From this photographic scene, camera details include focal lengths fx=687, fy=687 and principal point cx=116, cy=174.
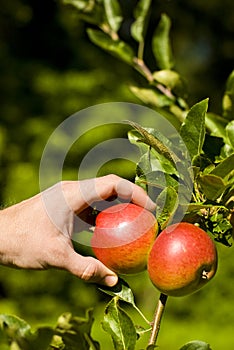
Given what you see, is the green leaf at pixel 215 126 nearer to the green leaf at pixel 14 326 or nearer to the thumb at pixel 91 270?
the thumb at pixel 91 270

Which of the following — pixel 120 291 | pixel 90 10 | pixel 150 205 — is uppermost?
pixel 90 10

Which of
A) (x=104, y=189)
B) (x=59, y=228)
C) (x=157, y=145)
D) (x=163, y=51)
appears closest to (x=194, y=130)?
(x=157, y=145)

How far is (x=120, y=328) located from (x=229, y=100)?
0.63 m

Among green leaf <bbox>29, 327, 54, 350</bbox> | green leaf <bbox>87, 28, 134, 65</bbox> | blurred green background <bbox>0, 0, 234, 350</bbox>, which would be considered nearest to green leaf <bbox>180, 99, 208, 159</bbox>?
green leaf <bbox>29, 327, 54, 350</bbox>

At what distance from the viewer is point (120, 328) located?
998 mm

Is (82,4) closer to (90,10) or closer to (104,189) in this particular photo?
(90,10)

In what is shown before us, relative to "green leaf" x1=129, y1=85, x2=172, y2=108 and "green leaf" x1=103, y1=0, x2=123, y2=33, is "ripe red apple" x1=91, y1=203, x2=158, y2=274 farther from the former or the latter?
"green leaf" x1=103, y1=0, x2=123, y2=33

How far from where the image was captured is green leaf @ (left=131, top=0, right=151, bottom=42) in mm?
1591

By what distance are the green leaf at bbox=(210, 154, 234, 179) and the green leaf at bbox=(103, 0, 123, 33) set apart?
31.2 inches

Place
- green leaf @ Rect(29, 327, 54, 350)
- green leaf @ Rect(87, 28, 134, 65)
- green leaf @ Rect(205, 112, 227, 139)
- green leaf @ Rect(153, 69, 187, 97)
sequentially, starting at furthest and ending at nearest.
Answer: green leaf @ Rect(87, 28, 134, 65)
green leaf @ Rect(153, 69, 187, 97)
green leaf @ Rect(205, 112, 227, 139)
green leaf @ Rect(29, 327, 54, 350)

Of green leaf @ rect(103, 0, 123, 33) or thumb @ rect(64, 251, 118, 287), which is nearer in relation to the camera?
thumb @ rect(64, 251, 118, 287)

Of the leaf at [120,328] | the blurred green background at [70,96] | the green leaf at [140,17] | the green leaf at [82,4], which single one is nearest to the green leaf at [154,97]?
the green leaf at [140,17]

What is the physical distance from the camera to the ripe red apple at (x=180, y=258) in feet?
3.32

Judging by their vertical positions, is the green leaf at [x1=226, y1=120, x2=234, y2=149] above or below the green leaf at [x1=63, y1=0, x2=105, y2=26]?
below
